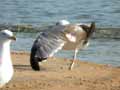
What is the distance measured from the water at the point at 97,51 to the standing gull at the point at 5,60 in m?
5.12

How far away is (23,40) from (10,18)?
6.24 m

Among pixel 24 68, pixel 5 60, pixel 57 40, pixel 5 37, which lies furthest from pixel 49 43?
pixel 24 68

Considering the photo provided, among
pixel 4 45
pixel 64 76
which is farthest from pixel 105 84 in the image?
pixel 4 45

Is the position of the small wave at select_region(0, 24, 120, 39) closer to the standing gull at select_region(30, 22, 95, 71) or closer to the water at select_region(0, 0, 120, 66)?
the water at select_region(0, 0, 120, 66)

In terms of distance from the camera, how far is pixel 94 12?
24078 millimetres

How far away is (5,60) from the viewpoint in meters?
8.54

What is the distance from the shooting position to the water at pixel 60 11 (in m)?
22.5

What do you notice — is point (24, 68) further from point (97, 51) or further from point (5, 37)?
point (97, 51)

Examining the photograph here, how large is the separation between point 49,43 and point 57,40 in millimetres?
310

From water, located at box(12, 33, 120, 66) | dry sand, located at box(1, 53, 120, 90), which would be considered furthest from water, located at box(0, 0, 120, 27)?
dry sand, located at box(1, 53, 120, 90)

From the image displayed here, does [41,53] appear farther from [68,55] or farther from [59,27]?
[68,55]

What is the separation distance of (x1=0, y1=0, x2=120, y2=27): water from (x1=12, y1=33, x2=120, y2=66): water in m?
3.88

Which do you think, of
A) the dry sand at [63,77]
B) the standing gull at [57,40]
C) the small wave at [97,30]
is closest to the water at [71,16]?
the small wave at [97,30]

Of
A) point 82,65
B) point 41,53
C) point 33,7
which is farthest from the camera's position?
point 33,7
